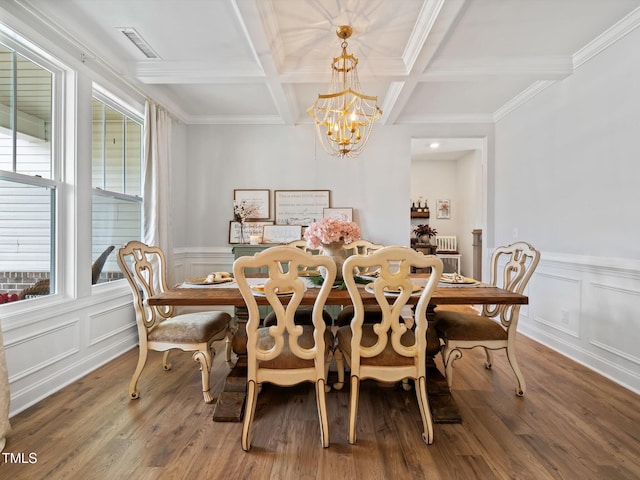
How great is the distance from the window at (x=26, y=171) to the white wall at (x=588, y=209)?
424 cm

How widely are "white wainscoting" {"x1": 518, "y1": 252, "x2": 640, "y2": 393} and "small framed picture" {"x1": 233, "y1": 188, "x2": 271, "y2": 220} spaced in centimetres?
321

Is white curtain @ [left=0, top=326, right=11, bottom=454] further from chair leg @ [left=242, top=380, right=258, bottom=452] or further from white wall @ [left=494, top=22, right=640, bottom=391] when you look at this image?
white wall @ [left=494, top=22, right=640, bottom=391]

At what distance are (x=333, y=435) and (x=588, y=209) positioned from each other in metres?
2.80

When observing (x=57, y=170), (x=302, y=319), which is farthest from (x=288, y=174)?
(x=57, y=170)

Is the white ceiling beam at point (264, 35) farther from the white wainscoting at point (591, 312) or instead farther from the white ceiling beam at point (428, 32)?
the white wainscoting at point (591, 312)

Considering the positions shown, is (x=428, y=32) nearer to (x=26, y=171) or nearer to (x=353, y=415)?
(x=353, y=415)

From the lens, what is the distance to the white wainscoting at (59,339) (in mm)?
2094

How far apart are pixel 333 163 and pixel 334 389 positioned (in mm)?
2944

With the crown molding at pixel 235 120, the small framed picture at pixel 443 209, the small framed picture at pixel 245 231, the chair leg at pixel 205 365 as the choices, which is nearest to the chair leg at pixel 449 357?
the chair leg at pixel 205 365

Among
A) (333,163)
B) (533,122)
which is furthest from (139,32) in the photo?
(533,122)

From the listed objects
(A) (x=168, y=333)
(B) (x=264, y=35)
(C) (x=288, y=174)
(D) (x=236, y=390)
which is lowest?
(D) (x=236, y=390)

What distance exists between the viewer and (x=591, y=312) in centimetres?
280

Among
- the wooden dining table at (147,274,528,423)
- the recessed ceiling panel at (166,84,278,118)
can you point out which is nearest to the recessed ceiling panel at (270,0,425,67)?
the recessed ceiling panel at (166,84,278,118)

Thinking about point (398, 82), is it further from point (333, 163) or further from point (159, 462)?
point (159, 462)
